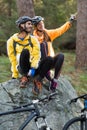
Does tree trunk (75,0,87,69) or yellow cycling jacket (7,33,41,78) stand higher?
yellow cycling jacket (7,33,41,78)

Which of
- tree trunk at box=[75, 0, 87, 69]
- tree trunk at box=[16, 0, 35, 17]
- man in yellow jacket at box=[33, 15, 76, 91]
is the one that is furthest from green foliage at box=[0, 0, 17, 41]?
man in yellow jacket at box=[33, 15, 76, 91]

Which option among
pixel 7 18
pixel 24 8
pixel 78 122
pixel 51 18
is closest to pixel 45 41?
pixel 78 122

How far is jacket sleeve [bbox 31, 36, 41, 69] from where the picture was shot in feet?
24.4

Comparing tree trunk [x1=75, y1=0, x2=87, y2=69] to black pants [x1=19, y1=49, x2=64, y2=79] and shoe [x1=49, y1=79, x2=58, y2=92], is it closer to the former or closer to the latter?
shoe [x1=49, y1=79, x2=58, y2=92]

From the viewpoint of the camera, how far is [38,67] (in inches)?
298

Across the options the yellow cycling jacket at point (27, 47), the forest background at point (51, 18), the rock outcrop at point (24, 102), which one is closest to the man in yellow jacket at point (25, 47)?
the yellow cycling jacket at point (27, 47)

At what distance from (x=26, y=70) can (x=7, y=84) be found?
54cm

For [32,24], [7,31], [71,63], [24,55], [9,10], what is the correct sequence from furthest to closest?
[9,10] < [7,31] < [71,63] < [32,24] < [24,55]

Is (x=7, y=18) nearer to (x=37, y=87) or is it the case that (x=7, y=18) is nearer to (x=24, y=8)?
(x=24, y=8)

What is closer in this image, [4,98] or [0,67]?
[4,98]

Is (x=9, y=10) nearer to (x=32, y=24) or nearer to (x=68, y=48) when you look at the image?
(x=68, y=48)

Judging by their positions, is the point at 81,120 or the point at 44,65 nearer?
the point at 81,120

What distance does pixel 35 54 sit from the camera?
750 centimetres

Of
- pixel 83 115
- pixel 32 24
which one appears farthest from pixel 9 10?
pixel 83 115
